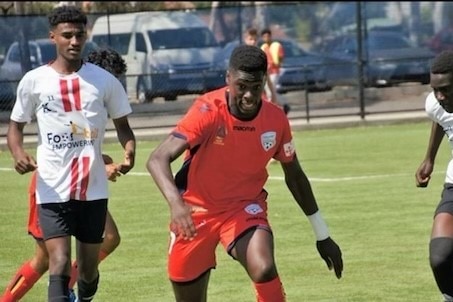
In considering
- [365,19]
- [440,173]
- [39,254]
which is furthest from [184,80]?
[39,254]

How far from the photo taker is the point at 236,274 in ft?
36.0

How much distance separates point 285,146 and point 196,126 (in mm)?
609

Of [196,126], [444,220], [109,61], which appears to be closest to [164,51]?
[109,61]

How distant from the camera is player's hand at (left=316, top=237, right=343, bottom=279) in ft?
25.3

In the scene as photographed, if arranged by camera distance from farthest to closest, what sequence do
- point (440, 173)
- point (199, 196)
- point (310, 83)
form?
1. point (310, 83)
2. point (440, 173)
3. point (199, 196)

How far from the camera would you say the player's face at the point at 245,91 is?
7.28 m

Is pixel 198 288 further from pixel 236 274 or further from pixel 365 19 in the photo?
pixel 365 19

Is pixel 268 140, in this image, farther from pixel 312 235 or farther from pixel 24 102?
pixel 312 235

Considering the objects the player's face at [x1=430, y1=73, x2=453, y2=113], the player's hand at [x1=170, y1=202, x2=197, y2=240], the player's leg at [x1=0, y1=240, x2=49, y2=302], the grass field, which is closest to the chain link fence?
the grass field

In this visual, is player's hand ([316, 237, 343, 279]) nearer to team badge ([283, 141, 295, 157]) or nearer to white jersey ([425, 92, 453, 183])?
team badge ([283, 141, 295, 157])

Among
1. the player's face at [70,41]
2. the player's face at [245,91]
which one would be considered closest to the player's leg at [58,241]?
the player's face at [70,41]

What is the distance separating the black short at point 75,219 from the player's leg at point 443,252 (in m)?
2.12

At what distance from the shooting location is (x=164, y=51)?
87.8 feet

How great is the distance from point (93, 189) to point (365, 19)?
21487 millimetres
